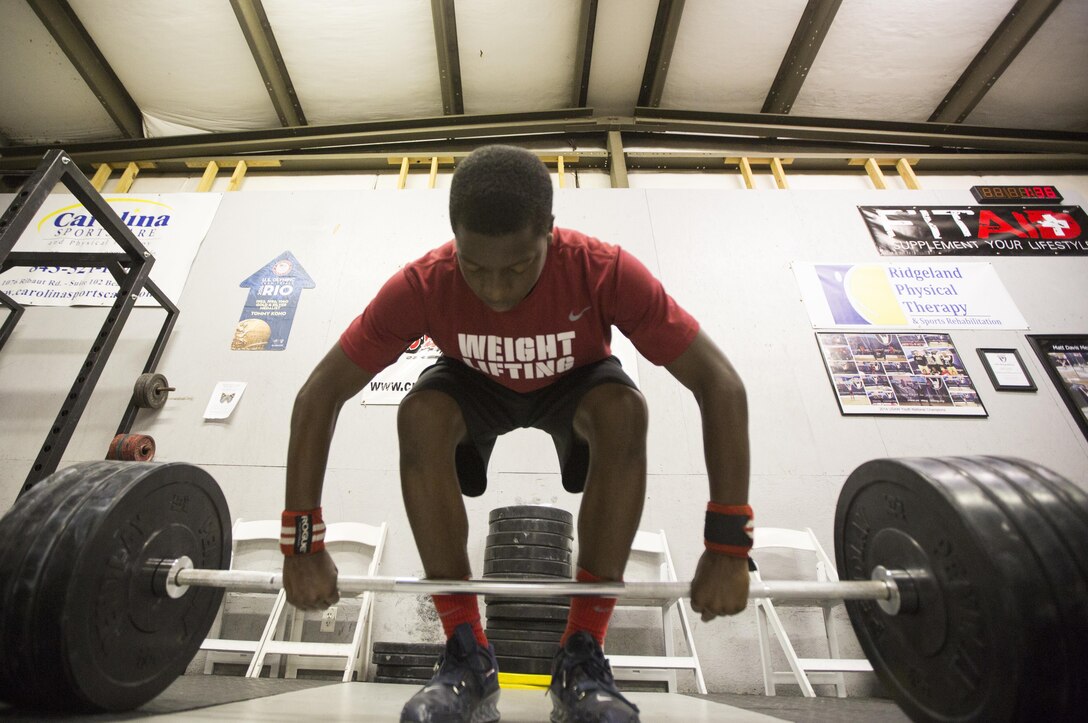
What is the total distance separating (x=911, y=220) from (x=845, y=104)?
1244 mm

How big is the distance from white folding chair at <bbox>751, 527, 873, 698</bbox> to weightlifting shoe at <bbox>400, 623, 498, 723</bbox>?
39.3 inches

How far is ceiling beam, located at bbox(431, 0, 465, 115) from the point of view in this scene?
3244 millimetres

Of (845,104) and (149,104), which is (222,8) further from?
(845,104)

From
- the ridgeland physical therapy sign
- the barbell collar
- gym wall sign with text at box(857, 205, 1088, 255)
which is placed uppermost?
gym wall sign with text at box(857, 205, 1088, 255)

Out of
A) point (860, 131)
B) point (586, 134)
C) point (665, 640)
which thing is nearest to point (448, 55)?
point (586, 134)

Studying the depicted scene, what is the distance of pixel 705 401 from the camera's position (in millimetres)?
970

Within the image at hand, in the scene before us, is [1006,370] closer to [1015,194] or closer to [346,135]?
[1015,194]

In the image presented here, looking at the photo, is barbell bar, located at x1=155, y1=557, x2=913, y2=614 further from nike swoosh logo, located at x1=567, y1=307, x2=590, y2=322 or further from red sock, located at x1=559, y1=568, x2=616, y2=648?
nike swoosh logo, located at x1=567, y1=307, x2=590, y2=322

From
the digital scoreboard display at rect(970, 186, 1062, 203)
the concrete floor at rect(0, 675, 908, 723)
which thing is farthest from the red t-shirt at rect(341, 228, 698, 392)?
the digital scoreboard display at rect(970, 186, 1062, 203)

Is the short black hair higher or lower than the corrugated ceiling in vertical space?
lower

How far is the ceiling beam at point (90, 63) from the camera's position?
131 inches

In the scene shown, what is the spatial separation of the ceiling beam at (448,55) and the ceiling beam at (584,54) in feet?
2.79

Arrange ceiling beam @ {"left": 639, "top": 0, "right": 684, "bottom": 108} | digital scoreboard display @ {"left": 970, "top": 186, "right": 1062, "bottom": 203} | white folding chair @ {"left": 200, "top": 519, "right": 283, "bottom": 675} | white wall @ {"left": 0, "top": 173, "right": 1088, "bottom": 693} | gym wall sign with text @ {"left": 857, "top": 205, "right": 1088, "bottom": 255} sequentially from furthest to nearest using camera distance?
digital scoreboard display @ {"left": 970, "top": 186, "right": 1062, "bottom": 203} < ceiling beam @ {"left": 639, "top": 0, "right": 684, "bottom": 108} < gym wall sign with text @ {"left": 857, "top": 205, "right": 1088, "bottom": 255} < white wall @ {"left": 0, "top": 173, "right": 1088, "bottom": 693} < white folding chair @ {"left": 200, "top": 519, "right": 283, "bottom": 675}

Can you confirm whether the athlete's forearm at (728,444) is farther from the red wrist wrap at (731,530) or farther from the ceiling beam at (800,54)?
the ceiling beam at (800,54)
